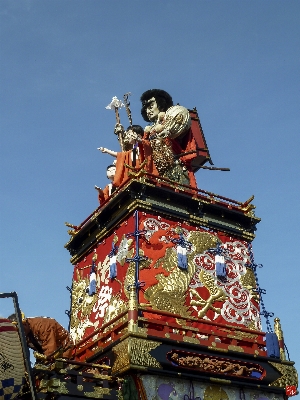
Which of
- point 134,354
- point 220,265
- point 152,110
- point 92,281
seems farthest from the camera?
point 152,110

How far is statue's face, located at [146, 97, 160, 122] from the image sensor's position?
26625 mm

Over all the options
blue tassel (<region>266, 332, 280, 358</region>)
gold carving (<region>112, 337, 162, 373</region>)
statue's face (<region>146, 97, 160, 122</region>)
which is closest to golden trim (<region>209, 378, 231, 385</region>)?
gold carving (<region>112, 337, 162, 373</region>)

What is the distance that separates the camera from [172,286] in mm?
18844

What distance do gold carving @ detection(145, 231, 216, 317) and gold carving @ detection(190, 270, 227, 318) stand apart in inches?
14.5

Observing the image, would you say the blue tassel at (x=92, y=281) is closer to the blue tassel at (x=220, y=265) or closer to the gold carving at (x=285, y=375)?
the blue tassel at (x=220, y=265)

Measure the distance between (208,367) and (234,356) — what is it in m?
1.10

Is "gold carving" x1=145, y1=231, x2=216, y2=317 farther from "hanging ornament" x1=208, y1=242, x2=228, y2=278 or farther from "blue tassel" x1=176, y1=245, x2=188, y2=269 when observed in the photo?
"hanging ornament" x1=208, y1=242, x2=228, y2=278

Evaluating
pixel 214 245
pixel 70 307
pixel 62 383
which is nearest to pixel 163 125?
pixel 214 245

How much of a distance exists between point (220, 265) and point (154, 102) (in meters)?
9.84

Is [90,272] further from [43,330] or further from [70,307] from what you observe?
[43,330]

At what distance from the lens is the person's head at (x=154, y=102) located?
26.8 m

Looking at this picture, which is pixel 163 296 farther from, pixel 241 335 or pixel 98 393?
pixel 98 393

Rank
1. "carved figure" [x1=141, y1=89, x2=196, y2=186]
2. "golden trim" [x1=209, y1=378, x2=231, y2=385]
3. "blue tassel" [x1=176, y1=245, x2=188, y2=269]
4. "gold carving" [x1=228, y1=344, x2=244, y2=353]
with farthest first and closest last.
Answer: "carved figure" [x1=141, y1=89, x2=196, y2=186]
"blue tassel" [x1=176, y1=245, x2=188, y2=269]
"gold carving" [x1=228, y1=344, x2=244, y2=353]
"golden trim" [x1=209, y1=378, x2=231, y2=385]

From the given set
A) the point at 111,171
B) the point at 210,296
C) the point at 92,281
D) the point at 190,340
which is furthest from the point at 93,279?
the point at 111,171
